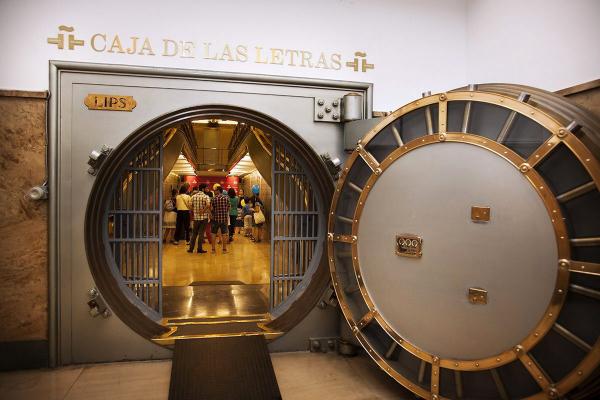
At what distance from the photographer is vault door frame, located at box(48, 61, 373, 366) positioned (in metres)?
3.09

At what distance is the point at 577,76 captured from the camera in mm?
2625

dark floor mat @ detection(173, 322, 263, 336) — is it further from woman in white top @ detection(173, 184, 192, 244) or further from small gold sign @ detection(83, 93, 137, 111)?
woman in white top @ detection(173, 184, 192, 244)

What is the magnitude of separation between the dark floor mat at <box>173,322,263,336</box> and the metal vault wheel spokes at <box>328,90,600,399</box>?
1322 millimetres

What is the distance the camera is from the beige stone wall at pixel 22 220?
302 centimetres

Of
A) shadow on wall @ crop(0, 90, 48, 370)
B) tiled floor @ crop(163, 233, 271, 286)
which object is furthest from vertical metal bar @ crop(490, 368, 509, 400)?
tiled floor @ crop(163, 233, 271, 286)

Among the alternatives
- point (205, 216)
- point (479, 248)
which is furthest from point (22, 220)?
point (205, 216)

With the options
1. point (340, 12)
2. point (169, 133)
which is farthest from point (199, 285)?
point (340, 12)

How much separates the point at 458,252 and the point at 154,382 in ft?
7.71

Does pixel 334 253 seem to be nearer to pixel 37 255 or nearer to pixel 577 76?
pixel 577 76

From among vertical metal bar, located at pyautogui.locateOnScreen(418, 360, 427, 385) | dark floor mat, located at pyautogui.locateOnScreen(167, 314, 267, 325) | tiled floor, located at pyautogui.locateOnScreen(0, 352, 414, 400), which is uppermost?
vertical metal bar, located at pyautogui.locateOnScreen(418, 360, 427, 385)

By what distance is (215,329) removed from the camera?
3680 millimetres

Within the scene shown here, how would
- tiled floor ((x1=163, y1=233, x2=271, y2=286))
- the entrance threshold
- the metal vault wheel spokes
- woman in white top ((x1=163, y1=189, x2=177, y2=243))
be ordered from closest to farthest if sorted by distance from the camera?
1. the metal vault wheel spokes
2. the entrance threshold
3. tiled floor ((x1=163, y1=233, x2=271, y2=286))
4. woman in white top ((x1=163, y1=189, x2=177, y2=243))

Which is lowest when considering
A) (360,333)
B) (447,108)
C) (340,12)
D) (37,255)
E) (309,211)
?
(360,333)

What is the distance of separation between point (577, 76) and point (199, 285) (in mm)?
4899
